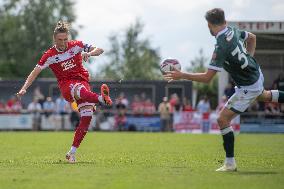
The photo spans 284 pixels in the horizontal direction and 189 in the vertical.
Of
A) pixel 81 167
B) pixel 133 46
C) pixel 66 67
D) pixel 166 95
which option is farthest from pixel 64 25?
pixel 133 46

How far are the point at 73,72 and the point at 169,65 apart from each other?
10.1 ft

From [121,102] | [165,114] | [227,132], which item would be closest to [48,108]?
[121,102]

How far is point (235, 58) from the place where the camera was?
11.8m

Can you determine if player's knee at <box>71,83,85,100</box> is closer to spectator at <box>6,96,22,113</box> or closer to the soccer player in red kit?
the soccer player in red kit

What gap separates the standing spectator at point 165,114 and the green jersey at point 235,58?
2558cm

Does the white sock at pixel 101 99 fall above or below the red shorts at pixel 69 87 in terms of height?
below

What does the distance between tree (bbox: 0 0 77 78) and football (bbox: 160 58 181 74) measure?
67.2 m

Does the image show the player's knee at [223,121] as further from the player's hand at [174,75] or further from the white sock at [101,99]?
the white sock at [101,99]

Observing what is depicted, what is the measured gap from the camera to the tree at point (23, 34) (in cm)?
7875

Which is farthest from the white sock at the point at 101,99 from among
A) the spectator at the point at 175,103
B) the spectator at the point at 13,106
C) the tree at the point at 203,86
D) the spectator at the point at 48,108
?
the tree at the point at 203,86

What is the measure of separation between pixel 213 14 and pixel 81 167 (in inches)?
126

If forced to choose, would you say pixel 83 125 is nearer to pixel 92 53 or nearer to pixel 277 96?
pixel 92 53

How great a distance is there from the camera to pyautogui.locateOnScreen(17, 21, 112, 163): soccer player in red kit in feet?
46.2

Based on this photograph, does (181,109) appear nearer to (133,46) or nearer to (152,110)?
(152,110)
